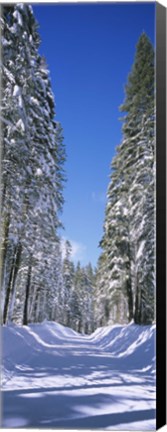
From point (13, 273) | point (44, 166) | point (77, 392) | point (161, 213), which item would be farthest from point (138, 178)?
point (77, 392)

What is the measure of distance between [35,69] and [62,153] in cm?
773

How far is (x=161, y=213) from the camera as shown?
21.0 feet

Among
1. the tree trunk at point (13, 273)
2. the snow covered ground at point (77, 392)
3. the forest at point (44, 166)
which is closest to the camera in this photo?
the snow covered ground at point (77, 392)

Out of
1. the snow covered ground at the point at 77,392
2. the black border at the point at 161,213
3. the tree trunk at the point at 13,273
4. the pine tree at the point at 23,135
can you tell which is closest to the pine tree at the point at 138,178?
the pine tree at the point at 23,135

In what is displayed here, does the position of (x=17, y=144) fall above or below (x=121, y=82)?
below

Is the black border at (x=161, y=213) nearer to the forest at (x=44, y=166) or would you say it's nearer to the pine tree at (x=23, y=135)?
the forest at (x=44, y=166)

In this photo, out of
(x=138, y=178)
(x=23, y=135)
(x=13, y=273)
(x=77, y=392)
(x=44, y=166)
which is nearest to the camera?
(x=77, y=392)

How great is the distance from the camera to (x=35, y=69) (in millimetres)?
9953

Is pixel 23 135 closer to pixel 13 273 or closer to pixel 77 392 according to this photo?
pixel 13 273

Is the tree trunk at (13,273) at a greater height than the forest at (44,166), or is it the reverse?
the forest at (44,166)

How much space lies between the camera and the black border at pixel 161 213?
20.2 ft

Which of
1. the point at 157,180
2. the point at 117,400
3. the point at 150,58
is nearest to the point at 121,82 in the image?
the point at 150,58

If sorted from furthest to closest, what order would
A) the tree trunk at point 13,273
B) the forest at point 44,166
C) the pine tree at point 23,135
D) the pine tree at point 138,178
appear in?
the tree trunk at point 13,273, the pine tree at point 138,178, the forest at point 44,166, the pine tree at point 23,135

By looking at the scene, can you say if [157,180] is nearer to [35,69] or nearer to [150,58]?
[35,69]
